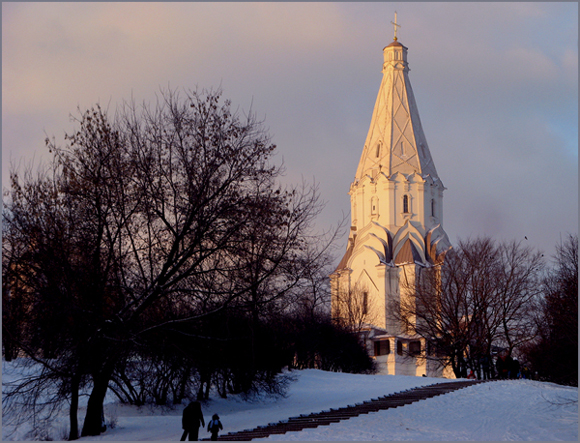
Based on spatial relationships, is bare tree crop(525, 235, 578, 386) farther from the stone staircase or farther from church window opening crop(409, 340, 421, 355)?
church window opening crop(409, 340, 421, 355)

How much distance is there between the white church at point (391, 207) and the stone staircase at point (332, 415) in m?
33.7

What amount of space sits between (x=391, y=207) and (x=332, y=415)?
4281cm

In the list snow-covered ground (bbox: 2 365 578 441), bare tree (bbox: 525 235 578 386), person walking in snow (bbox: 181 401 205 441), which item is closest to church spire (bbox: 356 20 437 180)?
bare tree (bbox: 525 235 578 386)

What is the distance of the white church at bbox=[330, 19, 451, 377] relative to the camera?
56.1 metres

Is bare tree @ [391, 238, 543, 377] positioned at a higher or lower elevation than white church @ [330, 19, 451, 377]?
lower

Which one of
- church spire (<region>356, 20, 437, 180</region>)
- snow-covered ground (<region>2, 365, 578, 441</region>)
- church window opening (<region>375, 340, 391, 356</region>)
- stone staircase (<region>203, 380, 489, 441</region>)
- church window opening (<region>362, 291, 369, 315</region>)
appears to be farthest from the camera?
church spire (<region>356, 20, 437, 180</region>)

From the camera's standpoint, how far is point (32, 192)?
1545 centimetres

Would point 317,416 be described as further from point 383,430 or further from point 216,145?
point 216,145

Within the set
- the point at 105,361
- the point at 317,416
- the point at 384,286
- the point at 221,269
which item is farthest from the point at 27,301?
the point at 384,286

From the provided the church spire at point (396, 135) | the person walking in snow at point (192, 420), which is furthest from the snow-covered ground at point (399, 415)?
the church spire at point (396, 135)

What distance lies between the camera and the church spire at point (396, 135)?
5831 centimetres

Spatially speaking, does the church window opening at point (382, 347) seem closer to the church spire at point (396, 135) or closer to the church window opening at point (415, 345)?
the church window opening at point (415, 345)

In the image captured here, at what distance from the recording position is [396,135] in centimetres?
5872

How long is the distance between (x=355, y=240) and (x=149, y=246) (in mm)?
45493
